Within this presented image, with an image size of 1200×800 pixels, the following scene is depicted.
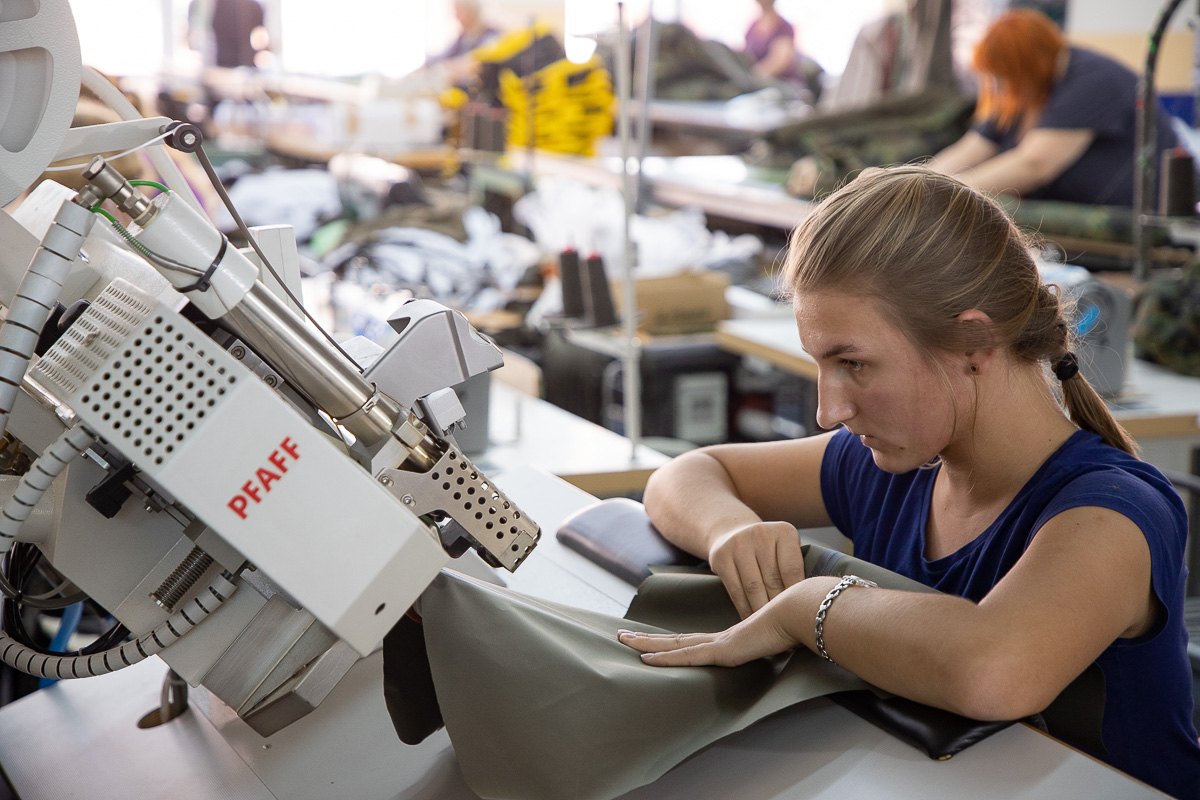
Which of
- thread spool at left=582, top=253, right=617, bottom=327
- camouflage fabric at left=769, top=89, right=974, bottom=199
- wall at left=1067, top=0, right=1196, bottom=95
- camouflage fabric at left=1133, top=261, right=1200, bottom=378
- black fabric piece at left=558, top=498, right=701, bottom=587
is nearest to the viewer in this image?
black fabric piece at left=558, top=498, right=701, bottom=587

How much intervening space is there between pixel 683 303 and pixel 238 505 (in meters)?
2.54

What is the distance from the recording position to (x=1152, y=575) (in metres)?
0.94

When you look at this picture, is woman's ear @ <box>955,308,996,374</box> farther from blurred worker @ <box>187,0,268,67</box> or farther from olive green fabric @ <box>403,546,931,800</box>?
blurred worker @ <box>187,0,268,67</box>

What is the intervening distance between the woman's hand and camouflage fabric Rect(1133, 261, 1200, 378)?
199 cm

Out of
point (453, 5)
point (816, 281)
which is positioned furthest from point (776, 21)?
point (816, 281)

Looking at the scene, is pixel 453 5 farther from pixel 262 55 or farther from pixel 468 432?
pixel 468 432

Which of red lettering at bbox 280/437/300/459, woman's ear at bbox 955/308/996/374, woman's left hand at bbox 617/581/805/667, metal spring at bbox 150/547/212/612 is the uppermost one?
red lettering at bbox 280/437/300/459

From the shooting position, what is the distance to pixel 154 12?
27.2 ft

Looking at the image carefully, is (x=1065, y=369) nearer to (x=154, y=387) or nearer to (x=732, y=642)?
(x=732, y=642)

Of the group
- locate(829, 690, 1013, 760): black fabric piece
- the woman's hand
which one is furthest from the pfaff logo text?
locate(829, 690, 1013, 760): black fabric piece

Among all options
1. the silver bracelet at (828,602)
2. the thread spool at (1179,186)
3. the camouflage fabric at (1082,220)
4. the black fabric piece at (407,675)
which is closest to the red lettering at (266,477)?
the black fabric piece at (407,675)

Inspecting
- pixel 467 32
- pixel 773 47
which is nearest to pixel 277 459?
pixel 467 32

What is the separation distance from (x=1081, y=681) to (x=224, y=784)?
76 cm

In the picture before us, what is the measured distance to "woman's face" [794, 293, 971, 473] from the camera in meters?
1.03
